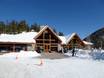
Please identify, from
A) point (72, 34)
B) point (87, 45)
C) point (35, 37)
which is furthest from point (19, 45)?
point (87, 45)

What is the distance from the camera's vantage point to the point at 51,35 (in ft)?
163

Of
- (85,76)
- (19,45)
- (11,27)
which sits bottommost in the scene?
(85,76)

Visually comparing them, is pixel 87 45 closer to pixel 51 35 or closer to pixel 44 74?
pixel 51 35

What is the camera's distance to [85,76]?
1580 centimetres

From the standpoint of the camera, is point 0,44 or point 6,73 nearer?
point 6,73

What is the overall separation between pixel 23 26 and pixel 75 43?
60.3 m

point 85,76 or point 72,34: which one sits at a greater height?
point 72,34

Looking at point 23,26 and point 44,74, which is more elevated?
point 23,26

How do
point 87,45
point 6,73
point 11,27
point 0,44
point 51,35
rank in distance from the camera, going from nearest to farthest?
point 6,73 → point 0,44 → point 51,35 → point 87,45 → point 11,27

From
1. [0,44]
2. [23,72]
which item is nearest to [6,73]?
[23,72]

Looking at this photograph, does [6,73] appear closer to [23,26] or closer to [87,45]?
[87,45]

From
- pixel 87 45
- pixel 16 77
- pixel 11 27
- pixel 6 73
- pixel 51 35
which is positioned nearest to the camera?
pixel 16 77

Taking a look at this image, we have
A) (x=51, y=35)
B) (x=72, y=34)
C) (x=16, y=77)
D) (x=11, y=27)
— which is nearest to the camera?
(x=16, y=77)

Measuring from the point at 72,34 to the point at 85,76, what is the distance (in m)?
38.5
